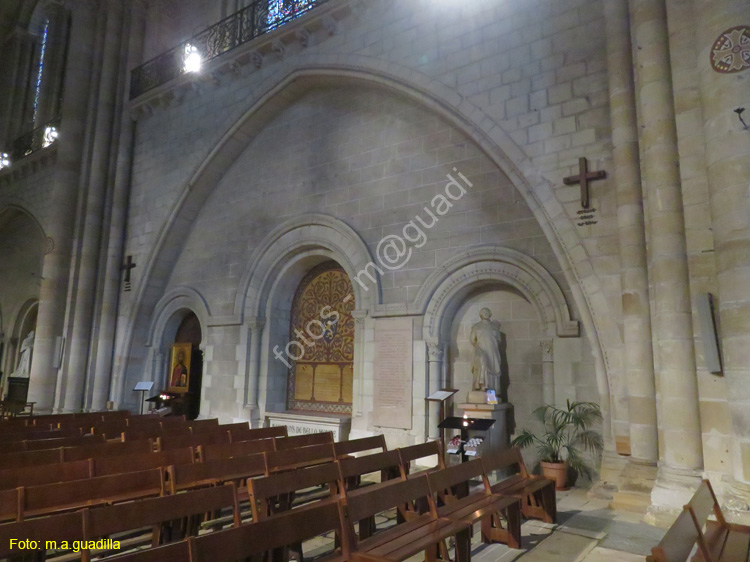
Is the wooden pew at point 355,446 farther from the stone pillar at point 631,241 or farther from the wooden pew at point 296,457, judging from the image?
the stone pillar at point 631,241

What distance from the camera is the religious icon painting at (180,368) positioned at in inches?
448

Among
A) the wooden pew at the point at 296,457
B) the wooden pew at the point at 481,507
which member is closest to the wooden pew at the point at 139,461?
the wooden pew at the point at 296,457

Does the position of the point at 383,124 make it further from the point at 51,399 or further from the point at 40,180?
the point at 40,180

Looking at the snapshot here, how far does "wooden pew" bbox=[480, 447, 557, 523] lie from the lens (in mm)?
4340

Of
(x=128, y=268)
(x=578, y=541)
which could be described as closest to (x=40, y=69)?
(x=128, y=268)

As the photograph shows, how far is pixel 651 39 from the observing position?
577 centimetres

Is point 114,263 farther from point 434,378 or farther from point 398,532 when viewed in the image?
point 398,532

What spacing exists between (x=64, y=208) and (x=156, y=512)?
1258 centimetres

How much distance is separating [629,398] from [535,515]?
1.84m

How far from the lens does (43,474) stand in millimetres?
3775

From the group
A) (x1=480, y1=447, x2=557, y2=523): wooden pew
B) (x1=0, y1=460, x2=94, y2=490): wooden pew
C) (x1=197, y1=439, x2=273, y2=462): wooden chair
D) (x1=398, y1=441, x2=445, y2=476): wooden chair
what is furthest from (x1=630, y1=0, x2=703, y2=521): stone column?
(x1=0, y1=460, x2=94, y2=490): wooden pew

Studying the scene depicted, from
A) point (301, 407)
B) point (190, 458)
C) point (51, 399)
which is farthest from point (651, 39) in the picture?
point (51, 399)

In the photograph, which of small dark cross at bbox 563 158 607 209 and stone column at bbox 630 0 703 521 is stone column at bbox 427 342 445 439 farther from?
stone column at bbox 630 0 703 521

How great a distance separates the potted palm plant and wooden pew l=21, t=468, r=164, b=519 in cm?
438
